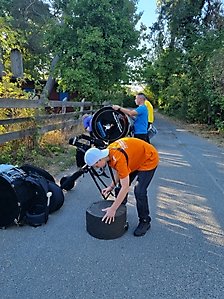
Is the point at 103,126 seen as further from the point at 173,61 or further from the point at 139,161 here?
the point at 173,61

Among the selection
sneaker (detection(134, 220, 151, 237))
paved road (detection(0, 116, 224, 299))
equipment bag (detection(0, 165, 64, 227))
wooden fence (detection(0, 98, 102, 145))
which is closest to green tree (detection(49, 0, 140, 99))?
wooden fence (detection(0, 98, 102, 145))

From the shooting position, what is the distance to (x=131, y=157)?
11.0 feet

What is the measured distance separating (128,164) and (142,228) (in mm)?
899

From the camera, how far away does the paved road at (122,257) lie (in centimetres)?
256

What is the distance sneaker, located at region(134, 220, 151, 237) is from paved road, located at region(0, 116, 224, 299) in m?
0.07

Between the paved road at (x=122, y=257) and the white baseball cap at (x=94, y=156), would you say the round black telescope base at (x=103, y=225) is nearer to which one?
the paved road at (x=122, y=257)

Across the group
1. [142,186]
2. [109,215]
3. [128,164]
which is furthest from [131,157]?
[109,215]

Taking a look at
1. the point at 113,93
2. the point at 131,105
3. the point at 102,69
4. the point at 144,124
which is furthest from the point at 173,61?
the point at 144,124

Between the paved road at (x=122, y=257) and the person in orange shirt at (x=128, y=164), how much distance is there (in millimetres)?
295

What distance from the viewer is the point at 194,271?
2895 millimetres

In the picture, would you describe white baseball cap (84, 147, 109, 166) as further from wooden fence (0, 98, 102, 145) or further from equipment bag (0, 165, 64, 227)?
wooden fence (0, 98, 102, 145)

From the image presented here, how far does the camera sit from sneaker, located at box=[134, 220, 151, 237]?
3.59m

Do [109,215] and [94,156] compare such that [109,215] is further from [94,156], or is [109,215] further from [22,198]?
[22,198]

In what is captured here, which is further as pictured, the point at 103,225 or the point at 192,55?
the point at 192,55
